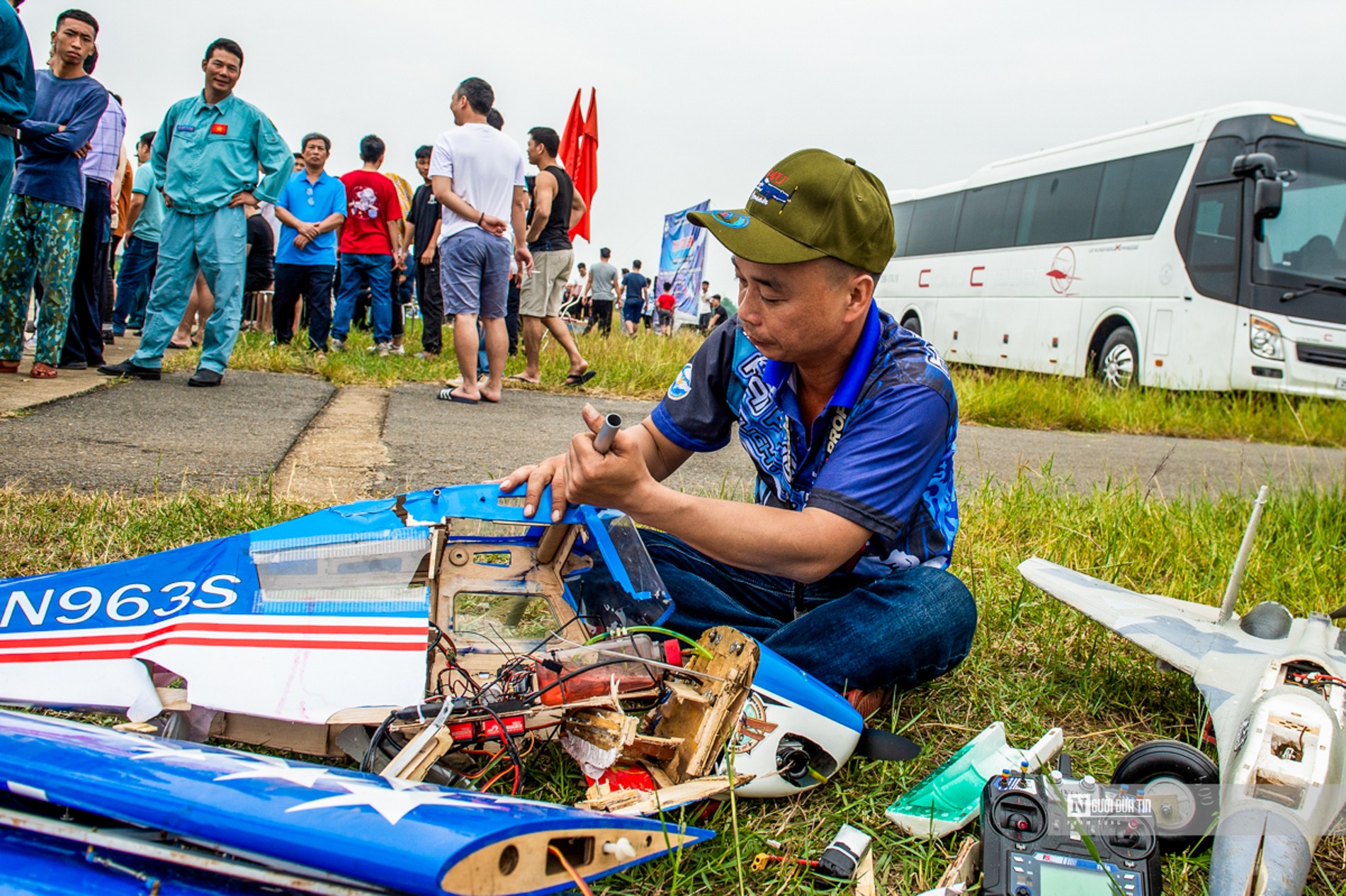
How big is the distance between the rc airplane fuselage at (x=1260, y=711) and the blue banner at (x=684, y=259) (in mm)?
16970

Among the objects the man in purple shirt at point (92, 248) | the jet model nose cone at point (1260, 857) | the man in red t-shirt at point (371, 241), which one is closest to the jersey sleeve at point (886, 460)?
the jet model nose cone at point (1260, 857)

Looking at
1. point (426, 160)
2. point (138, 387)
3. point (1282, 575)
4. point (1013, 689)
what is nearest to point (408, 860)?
point (1013, 689)

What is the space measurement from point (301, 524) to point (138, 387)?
13.1ft

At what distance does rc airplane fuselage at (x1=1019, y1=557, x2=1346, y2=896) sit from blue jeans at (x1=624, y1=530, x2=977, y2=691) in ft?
1.40

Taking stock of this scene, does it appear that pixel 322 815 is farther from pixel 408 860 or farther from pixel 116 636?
pixel 116 636

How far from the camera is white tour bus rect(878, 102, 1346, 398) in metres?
9.28

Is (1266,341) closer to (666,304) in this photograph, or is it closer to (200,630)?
(200,630)

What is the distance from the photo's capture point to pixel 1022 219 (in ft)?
44.5

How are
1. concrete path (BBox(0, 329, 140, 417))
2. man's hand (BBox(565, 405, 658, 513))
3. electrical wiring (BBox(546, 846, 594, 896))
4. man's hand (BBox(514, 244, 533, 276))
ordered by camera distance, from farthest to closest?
1. man's hand (BBox(514, 244, 533, 276))
2. concrete path (BBox(0, 329, 140, 417))
3. man's hand (BBox(565, 405, 658, 513))
4. electrical wiring (BBox(546, 846, 594, 896))

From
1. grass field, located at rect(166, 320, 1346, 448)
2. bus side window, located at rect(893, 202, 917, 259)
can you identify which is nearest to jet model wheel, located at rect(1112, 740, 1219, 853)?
grass field, located at rect(166, 320, 1346, 448)

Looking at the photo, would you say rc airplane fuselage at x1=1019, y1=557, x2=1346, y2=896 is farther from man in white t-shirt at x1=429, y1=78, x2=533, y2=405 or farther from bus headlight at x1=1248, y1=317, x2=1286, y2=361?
bus headlight at x1=1248, y1=317, x2=1286, y2=361

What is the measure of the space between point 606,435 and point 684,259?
19.7 m

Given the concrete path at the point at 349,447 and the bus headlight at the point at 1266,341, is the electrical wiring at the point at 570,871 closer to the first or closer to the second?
the concrete path at the point at 349,447

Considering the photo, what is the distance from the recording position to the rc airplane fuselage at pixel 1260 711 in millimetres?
1444
